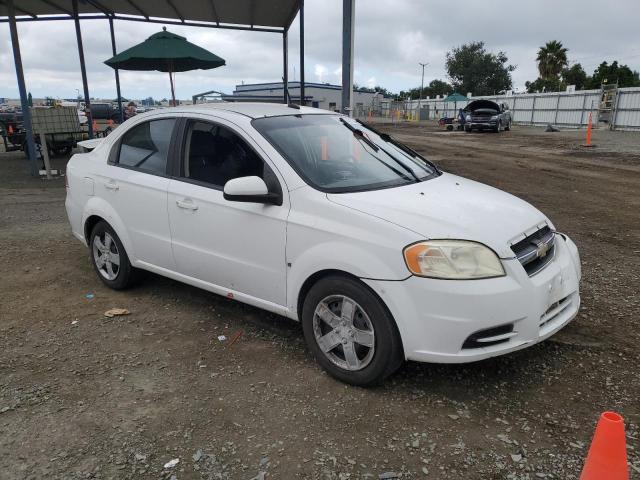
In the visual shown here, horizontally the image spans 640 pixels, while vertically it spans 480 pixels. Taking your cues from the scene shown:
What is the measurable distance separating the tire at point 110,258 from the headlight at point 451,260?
112 inches

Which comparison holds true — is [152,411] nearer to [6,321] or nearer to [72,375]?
[72,375]

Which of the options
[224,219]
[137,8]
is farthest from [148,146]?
[137,8]

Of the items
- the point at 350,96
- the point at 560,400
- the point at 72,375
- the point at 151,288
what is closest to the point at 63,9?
the point at 350,96

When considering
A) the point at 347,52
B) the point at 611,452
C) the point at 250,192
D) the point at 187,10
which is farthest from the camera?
the point at 187,10

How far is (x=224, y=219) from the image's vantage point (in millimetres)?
3639

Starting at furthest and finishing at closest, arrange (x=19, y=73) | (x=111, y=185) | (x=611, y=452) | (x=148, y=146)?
1. (x=19, y=73)
2. (x=111, y=185)
3. (x=148, y=146)
4. (x=611, y=452)

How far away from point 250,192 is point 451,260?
→ 133 cm

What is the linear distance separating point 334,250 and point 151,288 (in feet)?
8.42

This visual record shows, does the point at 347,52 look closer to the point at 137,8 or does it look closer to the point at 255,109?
the point at 255,109

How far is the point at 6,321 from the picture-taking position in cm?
423

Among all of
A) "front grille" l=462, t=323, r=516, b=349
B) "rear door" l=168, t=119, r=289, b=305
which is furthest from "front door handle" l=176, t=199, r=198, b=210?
"front grille" l=462, t=323, r=516, b=349

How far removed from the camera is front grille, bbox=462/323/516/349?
110 inches

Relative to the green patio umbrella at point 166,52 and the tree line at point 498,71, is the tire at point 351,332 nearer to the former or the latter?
the green patio umbrella at point 166,52

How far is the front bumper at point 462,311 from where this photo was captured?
274 cm
